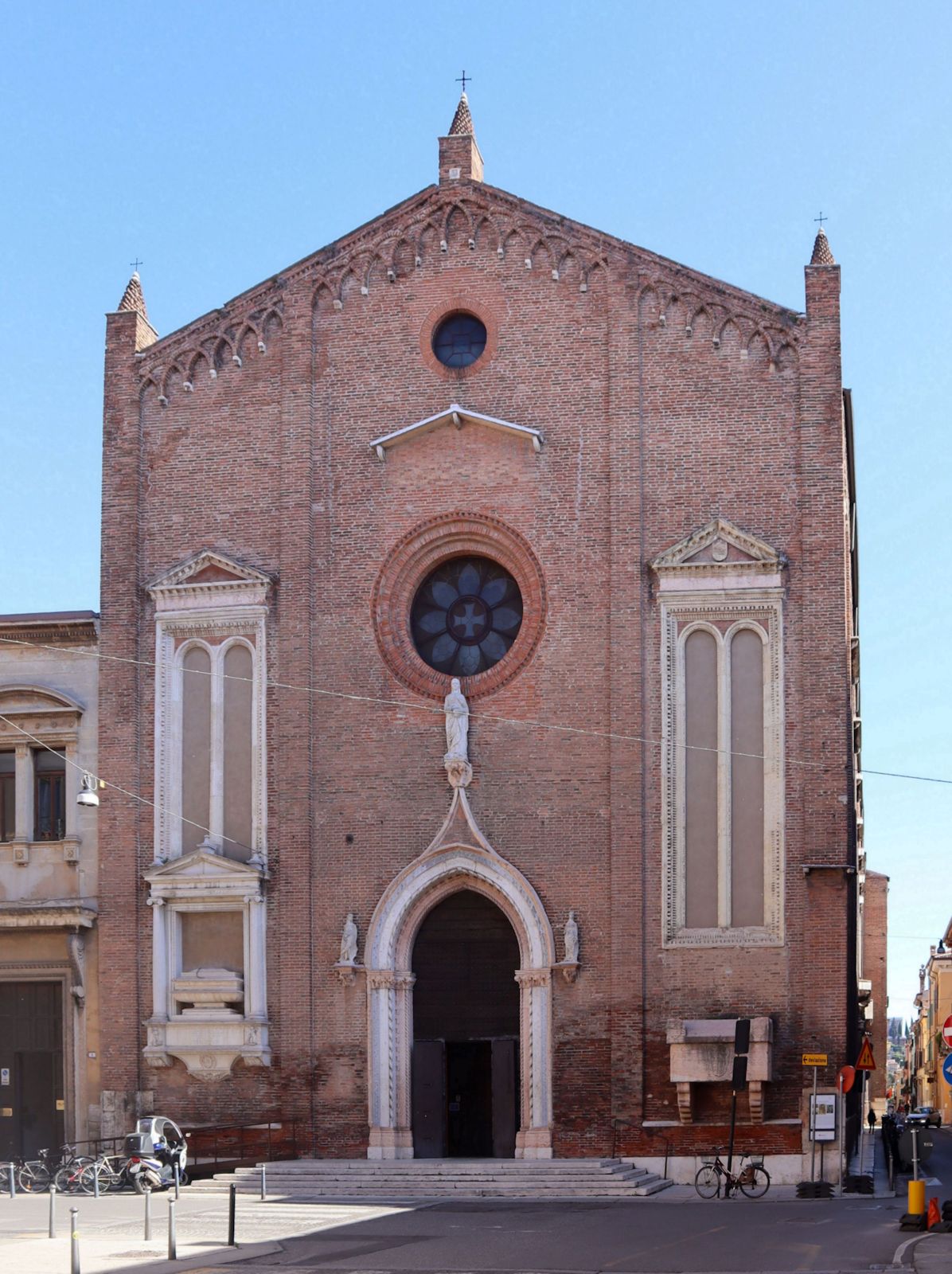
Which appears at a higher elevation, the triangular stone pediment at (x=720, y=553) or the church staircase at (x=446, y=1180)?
the triangular stone pediment at (x=720, y=553)

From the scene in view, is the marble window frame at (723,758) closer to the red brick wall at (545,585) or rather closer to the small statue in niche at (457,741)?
the red brick wall at (545,585)

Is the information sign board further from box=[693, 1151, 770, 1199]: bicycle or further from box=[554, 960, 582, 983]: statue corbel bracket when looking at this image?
box=[554, 960, 582, 983]: statue corbel bracket

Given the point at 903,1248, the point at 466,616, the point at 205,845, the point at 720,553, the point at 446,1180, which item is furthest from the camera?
the point at 466,616

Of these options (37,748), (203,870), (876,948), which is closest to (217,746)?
(203,870)

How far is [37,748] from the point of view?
3497 cm

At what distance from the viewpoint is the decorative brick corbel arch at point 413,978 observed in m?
31.9

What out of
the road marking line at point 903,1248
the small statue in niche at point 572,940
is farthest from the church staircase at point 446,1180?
the road marking line at point 903,1248

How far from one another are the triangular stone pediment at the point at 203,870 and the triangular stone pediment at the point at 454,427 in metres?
7.63

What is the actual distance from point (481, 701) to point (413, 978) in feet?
16.1

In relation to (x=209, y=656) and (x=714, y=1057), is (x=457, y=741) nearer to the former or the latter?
(x=209, y=656)

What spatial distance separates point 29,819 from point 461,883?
26.4 feet

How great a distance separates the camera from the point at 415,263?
1375 inches

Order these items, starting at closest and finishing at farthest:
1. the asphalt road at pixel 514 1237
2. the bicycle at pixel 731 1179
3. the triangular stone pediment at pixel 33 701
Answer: the asphalt road at pixel 514 1237
the bicycle at pixel 731 1179
the triangular stone pediment at pixel 33 701

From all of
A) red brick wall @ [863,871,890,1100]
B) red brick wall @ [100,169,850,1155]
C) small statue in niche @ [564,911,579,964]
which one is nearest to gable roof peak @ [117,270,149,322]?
red brick wall @ [100,169,850,1155]
